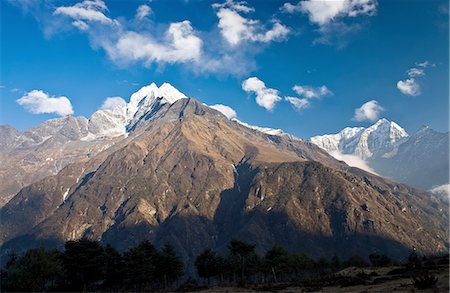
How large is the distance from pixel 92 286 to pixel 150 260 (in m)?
20.5

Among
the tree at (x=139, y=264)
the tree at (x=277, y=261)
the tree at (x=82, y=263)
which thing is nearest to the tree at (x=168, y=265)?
the tree at (x=139, y=264)

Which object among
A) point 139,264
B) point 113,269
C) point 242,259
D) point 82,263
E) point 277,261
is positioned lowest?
point 277,261

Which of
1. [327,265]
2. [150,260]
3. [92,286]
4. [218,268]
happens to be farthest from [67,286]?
[327,265]

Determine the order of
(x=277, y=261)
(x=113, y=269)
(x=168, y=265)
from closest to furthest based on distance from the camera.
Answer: (x=113, y=269)
(x=168, y=265)
(x=277, y=261)

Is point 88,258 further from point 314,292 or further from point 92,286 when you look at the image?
point 314,292

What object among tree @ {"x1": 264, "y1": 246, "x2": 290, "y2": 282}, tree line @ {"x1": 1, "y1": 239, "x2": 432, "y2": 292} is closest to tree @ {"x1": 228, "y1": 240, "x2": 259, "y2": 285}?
tree line @ {"x1": 1, "y1": 239, "x2": 432, "y2": 292}

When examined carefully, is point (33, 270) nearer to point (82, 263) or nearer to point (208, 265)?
point (82, 263)

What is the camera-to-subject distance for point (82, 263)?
10262 centimetres

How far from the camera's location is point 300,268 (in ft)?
484

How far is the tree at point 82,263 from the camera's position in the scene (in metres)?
102

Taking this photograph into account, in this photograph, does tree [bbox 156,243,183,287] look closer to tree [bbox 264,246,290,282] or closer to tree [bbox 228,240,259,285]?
tree [bbox 228,240,259,285]

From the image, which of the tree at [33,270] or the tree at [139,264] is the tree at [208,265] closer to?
the tree at [139,264]

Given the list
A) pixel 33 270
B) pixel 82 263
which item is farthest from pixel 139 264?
pixel 33 270

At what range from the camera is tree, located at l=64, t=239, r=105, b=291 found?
101812 mm
